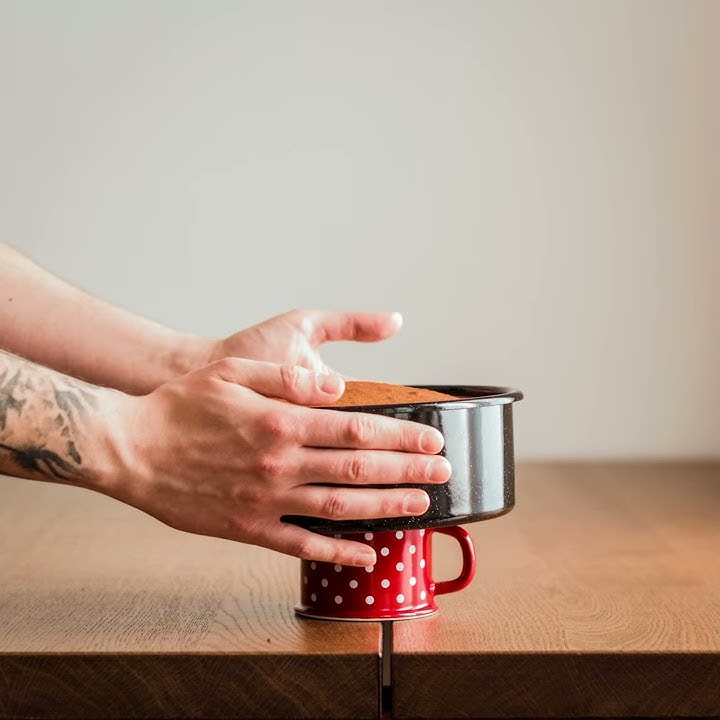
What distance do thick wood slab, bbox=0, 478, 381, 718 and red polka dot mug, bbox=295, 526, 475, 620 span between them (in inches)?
0.8

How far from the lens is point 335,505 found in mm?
801

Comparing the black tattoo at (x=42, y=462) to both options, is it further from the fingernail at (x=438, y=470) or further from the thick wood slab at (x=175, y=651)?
the fingernail at (x=438, y=470)

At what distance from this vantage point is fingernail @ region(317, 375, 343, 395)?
809 mm

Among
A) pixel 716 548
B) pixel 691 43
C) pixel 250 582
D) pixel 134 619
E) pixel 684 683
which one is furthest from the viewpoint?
pixel 691 43

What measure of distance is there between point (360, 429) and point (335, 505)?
60 mm

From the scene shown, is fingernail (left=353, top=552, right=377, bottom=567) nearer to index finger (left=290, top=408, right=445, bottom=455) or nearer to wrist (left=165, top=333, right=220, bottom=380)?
index finger (left=290, top=408, right=445, bottom=455)

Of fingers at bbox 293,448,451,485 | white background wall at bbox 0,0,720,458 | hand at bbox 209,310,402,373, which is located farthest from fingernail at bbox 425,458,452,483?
white background wall at bbox 0,0,720,458

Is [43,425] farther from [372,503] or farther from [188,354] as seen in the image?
[188,354]

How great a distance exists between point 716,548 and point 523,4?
1350 millimetres

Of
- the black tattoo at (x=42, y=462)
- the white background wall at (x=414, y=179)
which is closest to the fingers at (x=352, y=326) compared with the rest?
the black tattoo at (x=42, y=462)

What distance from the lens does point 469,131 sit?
222 centimetres

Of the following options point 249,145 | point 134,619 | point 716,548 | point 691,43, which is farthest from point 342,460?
point 691,43

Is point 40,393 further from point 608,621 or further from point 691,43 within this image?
point 691,43

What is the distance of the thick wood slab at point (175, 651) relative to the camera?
729mm
